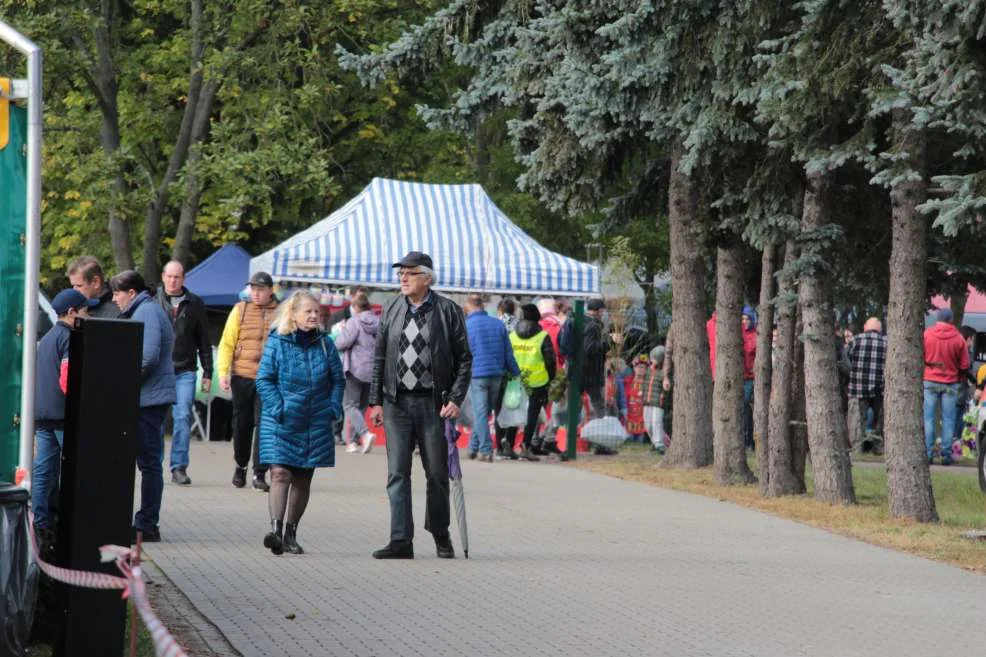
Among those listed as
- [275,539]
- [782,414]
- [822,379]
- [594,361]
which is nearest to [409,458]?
[275,539]

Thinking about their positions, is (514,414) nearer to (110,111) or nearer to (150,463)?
(150,463)

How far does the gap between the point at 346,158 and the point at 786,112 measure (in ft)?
78.2

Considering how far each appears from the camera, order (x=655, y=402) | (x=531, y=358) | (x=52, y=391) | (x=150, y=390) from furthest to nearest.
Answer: (x=655, y=402)
(x=531, y=358)
(x=150, y=390)
(x=52, y=391)

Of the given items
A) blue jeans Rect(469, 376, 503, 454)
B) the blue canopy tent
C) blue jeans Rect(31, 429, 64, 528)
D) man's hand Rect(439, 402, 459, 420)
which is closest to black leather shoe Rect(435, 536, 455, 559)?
man's hand Rect(439, 402, 459, 420)

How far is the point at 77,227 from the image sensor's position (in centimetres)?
3497

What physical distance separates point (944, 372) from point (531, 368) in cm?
559

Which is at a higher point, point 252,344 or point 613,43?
point 613,43

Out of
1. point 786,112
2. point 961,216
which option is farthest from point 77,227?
point 961,216

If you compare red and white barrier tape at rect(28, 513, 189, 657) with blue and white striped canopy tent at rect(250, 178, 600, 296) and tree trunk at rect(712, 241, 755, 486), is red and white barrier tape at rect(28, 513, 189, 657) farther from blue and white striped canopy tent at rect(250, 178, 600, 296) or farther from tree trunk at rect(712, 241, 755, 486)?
blue and white striped canopy tent at rect(250, 178, 600, 296)

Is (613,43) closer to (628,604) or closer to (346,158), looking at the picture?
(628,604)

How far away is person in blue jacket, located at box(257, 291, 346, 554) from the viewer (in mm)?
11688

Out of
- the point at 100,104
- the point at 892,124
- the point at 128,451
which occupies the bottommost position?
the point at 128,451

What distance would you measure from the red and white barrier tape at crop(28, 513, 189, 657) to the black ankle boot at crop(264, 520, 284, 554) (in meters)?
4.00

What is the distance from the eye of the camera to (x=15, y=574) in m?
6.78
